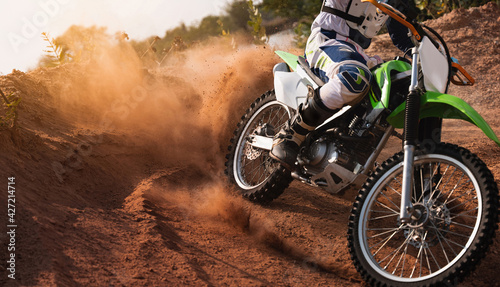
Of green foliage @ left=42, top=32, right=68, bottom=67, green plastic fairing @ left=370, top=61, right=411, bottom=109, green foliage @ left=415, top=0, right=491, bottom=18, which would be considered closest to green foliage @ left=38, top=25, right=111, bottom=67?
green foliage @ left=42, top=32, right=68, bottom=67

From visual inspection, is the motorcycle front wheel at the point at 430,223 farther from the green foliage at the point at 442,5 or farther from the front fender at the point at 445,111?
the green foliage at the point at 442,5

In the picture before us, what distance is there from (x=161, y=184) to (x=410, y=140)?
2721 mm

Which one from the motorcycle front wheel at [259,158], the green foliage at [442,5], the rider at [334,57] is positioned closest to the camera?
the rider at [334,57]

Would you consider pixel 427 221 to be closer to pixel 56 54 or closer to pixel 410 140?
pixel 410 140

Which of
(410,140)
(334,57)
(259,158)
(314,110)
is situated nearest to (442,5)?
(259,158)

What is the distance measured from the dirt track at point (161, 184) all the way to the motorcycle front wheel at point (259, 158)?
16 cm

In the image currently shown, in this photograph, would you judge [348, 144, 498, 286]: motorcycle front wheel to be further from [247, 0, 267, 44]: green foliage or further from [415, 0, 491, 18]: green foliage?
[415, 0, 491, 18]: green foliage

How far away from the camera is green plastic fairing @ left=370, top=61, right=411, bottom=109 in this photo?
11.3 feet

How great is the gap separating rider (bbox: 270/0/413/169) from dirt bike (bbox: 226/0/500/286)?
0.11 meters

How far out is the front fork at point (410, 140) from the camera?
3025 millimetres

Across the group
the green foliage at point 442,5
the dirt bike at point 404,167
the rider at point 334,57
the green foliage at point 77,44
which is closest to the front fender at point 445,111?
the dirt bike at point 404,167

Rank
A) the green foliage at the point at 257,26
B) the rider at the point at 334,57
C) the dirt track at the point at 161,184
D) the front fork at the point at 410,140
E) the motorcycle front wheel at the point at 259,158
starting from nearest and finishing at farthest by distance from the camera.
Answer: the front fork at the point at 410,140
the dirt track at the point at 161,184
the rider at the point at 334,57
the motorcycle front wheel at the point at 259,158
the green foliage at the point at 257,26

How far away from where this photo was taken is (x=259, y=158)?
522 cm

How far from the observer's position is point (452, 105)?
303cm
